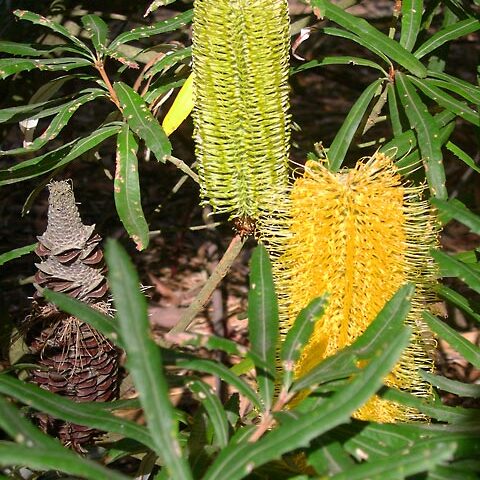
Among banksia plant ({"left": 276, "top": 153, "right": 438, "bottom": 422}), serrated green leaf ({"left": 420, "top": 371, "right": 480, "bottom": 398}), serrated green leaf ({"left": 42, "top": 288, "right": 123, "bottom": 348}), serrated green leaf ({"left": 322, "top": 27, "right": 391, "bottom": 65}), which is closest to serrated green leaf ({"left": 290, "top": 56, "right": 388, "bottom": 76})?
serrated green leaf ({"left": 322, "top": 27, "right": 391, "bottom": 65})

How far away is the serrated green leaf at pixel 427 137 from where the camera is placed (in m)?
1.35

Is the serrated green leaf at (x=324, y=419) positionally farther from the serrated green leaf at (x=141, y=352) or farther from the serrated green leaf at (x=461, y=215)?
the serrated green leaf at (x=461, y=215)

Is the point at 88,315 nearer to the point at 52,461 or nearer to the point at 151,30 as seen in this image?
the point at 52,461

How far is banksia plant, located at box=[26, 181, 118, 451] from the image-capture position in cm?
147

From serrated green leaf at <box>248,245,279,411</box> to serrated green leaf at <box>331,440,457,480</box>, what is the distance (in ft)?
0.75

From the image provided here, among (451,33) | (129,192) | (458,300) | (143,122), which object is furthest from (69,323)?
(451,33)

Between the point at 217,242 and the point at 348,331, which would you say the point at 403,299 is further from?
the point at 217,242

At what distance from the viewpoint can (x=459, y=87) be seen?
1494mm

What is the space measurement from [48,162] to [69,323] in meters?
0.32

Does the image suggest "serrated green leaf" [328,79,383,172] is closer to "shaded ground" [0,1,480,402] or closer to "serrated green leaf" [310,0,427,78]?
"serrated green leaf" [310,0,427,78]

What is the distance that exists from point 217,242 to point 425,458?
187cm

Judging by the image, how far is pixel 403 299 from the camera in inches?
41.1

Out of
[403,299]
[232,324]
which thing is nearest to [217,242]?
[232,324]

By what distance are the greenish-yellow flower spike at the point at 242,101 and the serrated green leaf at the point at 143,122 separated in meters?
0.08
